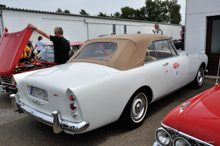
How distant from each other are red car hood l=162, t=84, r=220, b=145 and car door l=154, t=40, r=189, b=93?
1.63 metres

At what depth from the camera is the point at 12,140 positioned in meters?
3.07

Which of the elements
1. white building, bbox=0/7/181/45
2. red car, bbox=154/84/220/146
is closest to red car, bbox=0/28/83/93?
red car, bbox=154/84/220/146

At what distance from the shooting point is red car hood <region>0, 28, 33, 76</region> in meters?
4.62

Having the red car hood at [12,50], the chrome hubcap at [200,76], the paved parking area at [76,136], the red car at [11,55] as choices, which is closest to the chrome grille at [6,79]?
the red car at [11,55]

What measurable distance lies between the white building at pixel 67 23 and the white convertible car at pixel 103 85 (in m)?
15.0

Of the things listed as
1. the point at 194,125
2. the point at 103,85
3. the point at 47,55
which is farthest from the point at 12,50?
the point at 194,125

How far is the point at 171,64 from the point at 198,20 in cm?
389

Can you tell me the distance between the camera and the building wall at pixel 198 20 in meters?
6.38

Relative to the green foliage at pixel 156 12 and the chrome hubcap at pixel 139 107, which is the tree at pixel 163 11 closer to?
the green foliage at pixel 156 12

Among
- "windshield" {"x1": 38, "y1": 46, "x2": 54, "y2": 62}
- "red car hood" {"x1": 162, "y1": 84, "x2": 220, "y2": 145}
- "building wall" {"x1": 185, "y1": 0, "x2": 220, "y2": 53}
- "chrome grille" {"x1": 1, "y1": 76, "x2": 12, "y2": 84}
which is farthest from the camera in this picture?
"building wall" {"x1": 185, "y1": 0, "x2": 220, "y2": 53}

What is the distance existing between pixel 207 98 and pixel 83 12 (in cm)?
6467

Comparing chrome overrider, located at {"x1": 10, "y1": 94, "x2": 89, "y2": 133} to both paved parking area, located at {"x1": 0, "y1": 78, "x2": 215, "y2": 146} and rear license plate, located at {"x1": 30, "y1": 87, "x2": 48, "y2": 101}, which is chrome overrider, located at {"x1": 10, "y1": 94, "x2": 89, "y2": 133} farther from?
paved parking area, located at {"x1": 0, "y1": 78, "x2": 215, "y2": 146}

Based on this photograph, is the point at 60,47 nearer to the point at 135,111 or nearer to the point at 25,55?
the point at 25,55

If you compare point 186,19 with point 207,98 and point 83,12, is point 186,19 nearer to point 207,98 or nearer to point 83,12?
point 207,98
